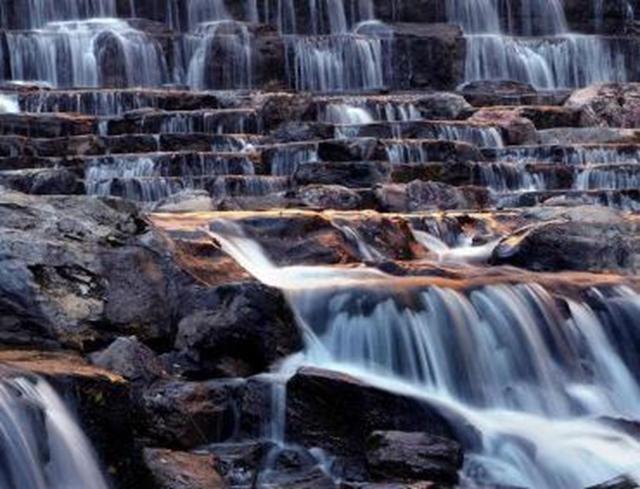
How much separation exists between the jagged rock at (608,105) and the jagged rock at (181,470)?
54.6 feet

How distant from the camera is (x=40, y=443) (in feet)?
23.6

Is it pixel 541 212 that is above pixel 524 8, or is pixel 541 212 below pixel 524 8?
below

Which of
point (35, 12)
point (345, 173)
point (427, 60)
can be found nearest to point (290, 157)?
point (345, 173)

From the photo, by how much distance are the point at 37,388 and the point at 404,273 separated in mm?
4703

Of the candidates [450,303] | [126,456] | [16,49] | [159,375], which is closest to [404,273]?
[450,303]

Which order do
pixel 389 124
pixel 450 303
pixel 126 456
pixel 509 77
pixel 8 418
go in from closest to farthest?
pixel 8 418
pixel 126 456
pixel 450 303
pixel 389 124
pixel 509 77

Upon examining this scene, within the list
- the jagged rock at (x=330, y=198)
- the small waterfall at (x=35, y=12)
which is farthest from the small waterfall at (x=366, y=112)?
the small waterfall at (x=35, y=12)

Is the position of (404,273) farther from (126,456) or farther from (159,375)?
(126,456)

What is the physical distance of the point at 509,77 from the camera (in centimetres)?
2847

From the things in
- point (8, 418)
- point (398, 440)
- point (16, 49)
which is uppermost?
point (16, 49)

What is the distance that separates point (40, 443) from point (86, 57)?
1862 cm

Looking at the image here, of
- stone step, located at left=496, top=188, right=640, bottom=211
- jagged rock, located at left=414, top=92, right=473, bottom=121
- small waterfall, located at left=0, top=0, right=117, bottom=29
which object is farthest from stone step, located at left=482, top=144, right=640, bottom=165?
small waterfall, located at left=0, top=0, right=117, bottom=29

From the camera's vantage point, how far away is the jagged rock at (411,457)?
790 cm

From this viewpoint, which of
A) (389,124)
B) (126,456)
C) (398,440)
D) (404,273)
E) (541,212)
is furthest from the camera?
(389,124)
